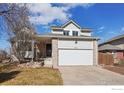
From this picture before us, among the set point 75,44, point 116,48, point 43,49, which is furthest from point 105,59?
point 43,49

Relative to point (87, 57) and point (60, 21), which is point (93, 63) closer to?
point (87, 57)

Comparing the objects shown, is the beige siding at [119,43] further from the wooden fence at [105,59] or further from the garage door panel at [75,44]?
the garage door panel at [75,44]

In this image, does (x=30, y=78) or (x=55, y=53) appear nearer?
(x=30, y=78)

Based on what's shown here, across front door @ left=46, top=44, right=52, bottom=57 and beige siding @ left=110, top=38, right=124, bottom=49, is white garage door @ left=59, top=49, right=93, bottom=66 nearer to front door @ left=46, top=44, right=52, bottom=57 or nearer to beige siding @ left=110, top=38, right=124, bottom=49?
front door @ left=46, top=44, right=52, bottom=57

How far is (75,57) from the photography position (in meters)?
25.8

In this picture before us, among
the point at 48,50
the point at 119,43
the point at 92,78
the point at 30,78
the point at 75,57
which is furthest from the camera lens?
the point at 119,43

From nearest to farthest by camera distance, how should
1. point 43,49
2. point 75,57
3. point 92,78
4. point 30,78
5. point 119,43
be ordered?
point 30,78, point 92,78, point 75,57, point 43,49, point 119,43

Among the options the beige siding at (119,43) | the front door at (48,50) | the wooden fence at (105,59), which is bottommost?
the wooden fence at (105,59)

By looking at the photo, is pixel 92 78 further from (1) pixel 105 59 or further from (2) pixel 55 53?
(1) pixel 105 59

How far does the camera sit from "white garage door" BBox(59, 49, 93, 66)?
25.4 metres

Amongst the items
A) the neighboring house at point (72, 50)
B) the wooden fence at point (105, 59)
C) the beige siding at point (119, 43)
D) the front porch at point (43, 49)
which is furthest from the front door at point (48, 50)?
the beige siding at point (119, 43)

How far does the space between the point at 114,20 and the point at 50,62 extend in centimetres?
946

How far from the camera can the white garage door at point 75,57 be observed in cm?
2537

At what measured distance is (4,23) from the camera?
2036 cm
